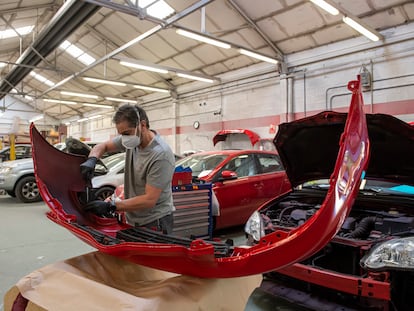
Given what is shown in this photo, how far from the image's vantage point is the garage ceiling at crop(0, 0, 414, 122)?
21.9ft

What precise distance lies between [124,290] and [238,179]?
3665mm

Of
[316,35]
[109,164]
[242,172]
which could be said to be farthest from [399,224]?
[316,35]

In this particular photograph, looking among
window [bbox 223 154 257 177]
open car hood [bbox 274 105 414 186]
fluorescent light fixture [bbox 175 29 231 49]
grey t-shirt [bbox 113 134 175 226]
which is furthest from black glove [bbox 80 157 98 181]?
fluorescent light fixture [bbox 175 29 231 49]

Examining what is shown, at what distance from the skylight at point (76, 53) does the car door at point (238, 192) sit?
10225mm

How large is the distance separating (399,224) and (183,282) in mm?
1701

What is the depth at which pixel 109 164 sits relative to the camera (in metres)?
7.30

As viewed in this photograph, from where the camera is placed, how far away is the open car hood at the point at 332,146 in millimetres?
2201

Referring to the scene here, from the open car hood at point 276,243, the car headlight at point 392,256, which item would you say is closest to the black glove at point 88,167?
the open car hood at point 276,243

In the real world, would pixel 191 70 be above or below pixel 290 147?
above

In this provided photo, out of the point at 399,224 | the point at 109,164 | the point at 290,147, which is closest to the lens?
the point at 399,224

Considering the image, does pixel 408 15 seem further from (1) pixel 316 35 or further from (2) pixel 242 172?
(2) pixel 242 172

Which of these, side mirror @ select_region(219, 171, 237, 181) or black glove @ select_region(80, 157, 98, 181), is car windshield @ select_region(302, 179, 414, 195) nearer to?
side mirror @ select_region(219, 171, 237, 181)

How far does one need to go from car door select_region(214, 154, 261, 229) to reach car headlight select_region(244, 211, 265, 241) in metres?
1.91

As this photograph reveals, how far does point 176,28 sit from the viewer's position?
6.93 metres
